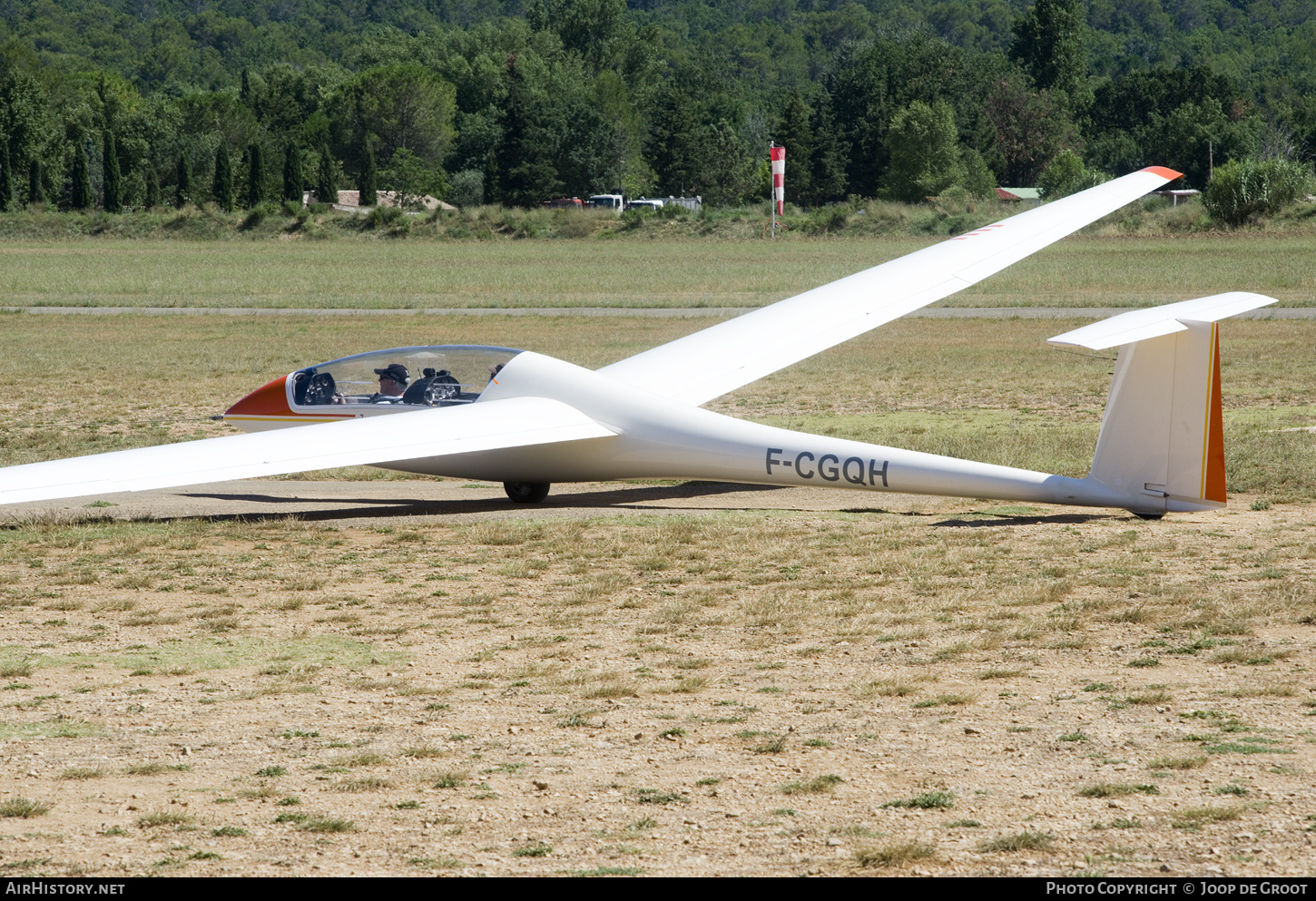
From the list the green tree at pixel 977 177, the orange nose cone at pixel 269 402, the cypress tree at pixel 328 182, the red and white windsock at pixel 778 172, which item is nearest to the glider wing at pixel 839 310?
the orange nose cone at pixel 269 402

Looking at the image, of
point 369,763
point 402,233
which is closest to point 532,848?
point 369,763

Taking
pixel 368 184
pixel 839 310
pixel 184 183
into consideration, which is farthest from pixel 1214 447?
pixel 184 183

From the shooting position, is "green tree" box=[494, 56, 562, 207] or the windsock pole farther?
"green tree" box=[494, 56, 562, 207]

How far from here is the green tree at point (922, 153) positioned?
420 ft

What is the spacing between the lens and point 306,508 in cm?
1572

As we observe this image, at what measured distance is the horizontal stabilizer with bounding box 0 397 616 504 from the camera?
37.3 feet

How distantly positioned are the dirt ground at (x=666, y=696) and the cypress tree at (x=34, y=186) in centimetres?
12121

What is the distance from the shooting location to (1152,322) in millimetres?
11867

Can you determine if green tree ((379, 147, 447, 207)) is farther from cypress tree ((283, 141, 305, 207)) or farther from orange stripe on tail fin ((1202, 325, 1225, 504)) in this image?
orange stripe on tail fin ((1202, 325, 1225, 504))

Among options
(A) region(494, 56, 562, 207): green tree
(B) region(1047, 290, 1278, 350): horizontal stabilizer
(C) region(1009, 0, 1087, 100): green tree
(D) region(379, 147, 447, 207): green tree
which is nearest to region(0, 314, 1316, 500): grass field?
(B) region(1047, 290, 1278, 350): horizontal stabilizer

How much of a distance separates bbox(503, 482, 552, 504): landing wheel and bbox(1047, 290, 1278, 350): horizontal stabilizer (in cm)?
615

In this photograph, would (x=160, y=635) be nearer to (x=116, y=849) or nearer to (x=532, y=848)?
(x=116, y=849)

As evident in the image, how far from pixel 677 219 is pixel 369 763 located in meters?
89.2

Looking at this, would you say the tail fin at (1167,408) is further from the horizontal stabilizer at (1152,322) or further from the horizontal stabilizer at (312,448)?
the horizontal stabilizer at (312,448)
